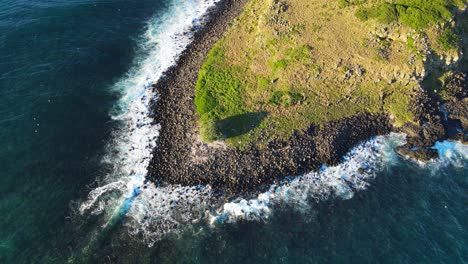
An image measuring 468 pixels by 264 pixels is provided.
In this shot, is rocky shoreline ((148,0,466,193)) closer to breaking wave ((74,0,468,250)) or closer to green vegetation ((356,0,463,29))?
breaking wave ((74,0,468,250))

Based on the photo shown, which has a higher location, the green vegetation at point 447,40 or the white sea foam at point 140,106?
the green vegetation at point 447,40

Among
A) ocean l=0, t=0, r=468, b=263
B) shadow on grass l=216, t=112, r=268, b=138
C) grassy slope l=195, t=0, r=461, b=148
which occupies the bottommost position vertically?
ocean l=0, t=0, r=468, b=263

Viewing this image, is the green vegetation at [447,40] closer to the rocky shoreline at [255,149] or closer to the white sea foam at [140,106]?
the rocky shoreline at [255,149]

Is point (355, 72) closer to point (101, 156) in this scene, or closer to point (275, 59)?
point (275, 59)

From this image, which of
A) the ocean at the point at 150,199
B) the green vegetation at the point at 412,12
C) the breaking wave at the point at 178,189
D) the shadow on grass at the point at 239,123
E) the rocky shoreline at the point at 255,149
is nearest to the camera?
the ocean at the point at 150,199

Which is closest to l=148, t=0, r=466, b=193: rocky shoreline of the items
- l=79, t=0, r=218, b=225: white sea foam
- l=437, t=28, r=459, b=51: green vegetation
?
l=79, t=0, r=218, b=225: white sea foam

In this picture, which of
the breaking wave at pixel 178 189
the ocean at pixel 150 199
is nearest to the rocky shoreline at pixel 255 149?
the breaking wave at pixel 178 189

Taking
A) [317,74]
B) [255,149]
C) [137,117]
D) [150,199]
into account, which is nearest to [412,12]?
[317,74]
